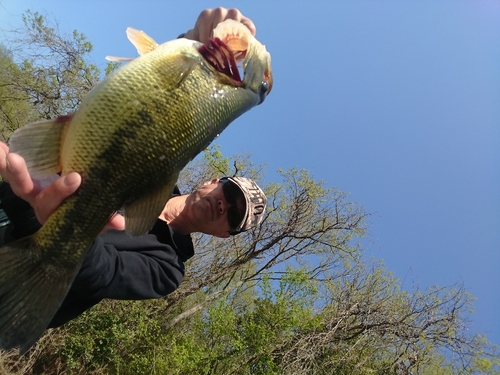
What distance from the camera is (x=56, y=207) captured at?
1439mm

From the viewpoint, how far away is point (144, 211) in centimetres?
155

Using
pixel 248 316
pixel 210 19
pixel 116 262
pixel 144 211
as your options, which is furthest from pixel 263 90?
pixel 248 316

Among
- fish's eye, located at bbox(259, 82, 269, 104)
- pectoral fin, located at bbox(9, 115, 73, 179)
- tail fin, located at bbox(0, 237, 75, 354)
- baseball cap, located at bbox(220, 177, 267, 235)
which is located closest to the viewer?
tail fin, located at bbox(0, 237, 75, 354)

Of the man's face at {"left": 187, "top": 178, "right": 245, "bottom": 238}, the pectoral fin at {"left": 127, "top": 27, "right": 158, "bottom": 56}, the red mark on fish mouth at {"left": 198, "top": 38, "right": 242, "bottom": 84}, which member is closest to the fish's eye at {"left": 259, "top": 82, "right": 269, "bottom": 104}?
the red mark on fish mouth at {"left": 198, "top": 38, "right": 242, "bottom": 84}

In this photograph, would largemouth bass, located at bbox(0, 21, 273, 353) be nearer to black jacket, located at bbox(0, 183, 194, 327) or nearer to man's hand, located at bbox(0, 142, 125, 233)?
man's hand, located at bbox(0, 142, 125, 233)

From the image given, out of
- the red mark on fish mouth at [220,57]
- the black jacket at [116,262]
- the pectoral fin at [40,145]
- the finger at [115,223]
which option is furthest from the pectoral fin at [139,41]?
the black jacket at [116,262]

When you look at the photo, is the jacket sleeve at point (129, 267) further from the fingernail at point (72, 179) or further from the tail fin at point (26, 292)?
the fingernail at point (72, 179)

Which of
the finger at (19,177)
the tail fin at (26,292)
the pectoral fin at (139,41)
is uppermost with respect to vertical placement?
the pectoral fin at (139,41)

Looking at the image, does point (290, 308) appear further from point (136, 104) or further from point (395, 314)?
point (136, 104)

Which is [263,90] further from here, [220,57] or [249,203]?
[249,203]

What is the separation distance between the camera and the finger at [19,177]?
1.37 metres

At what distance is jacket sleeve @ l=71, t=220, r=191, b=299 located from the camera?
1.72 meters

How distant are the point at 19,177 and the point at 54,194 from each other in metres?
0.16

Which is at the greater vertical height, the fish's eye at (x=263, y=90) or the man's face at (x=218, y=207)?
the fish's eye at (x=263, y=90)
